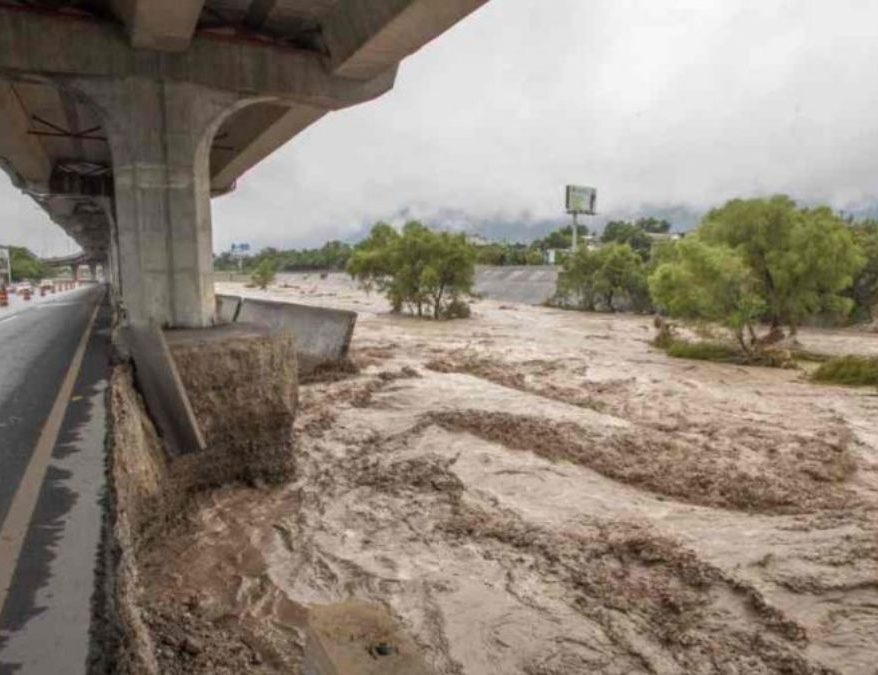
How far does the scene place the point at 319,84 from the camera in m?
11.3

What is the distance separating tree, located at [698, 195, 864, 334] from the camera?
28.2 meters

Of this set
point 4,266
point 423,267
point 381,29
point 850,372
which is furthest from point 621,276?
point 4,266

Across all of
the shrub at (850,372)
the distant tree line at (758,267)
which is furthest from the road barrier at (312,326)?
the shrub at (850,372)

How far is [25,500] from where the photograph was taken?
551 centimetres

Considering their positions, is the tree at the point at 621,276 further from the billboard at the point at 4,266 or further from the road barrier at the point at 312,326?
the billboard at the point at 4,266

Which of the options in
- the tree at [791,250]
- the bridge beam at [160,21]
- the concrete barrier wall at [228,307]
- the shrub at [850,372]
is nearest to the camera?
the bridge beam at [160,21]

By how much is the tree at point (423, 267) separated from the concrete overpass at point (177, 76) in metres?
33.8

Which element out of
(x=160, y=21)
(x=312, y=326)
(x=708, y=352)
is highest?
(x=160, y=21)

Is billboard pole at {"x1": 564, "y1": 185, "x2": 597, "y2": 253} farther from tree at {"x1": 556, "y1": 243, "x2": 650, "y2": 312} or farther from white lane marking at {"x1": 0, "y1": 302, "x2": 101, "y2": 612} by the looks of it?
white lane marking at {"x1": 0, "y1": 302, "x2": 101, "y2": 612}

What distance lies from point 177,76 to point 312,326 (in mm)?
12047

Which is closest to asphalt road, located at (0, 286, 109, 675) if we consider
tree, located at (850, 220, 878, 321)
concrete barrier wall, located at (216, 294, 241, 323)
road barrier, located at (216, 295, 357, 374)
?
road barrier, located at (216, 295, 357, 374)

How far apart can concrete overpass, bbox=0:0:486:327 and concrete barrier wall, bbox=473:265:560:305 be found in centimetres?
5677

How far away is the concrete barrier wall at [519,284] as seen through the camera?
230 feet

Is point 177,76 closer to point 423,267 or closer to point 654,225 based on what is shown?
point 423,267
